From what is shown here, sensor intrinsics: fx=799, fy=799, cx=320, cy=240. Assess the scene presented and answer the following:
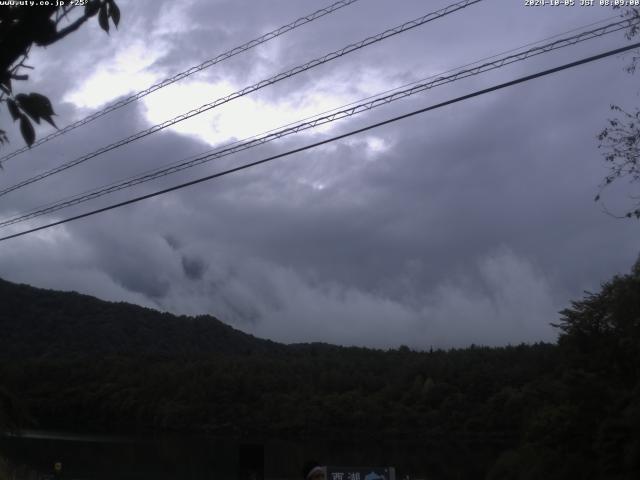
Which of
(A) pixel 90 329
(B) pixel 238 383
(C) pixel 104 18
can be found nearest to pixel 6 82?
(C) pixel 104 18

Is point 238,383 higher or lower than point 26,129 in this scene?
higher

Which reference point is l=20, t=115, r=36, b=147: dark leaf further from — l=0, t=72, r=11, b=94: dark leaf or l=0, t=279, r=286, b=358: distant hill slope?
l=0, t=279, r=286, b=358: distant hill slope

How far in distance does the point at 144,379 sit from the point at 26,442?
3843cm

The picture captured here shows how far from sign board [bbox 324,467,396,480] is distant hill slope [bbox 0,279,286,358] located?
6648 centimetres

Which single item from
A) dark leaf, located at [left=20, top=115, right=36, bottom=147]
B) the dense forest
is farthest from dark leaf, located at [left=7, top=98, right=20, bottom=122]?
the dense forest

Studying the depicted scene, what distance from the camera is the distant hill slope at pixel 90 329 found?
77500mm

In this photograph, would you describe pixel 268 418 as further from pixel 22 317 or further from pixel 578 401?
pixel 578 401

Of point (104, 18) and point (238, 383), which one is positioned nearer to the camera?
point (104, 18)

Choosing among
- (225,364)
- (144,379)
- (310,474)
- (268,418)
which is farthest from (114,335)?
(310,474)

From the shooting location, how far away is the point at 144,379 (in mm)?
98000

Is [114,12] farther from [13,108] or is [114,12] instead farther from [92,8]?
[13,108]

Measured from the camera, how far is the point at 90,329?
94500 millimetres

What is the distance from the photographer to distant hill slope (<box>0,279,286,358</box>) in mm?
77500

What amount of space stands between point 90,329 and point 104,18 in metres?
95.0
